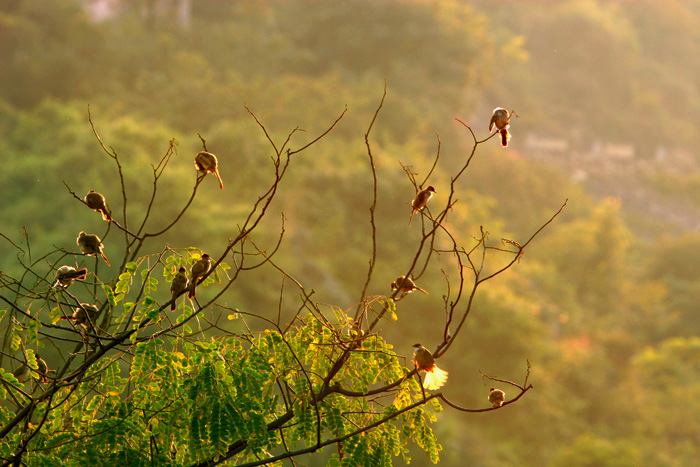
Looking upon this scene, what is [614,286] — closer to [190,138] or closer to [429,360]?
[190,138]

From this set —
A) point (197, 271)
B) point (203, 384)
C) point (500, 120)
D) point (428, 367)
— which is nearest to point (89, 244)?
point (197, 271)

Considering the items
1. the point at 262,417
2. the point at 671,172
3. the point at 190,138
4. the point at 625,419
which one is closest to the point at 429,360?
the point at 262,417

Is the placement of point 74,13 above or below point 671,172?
below

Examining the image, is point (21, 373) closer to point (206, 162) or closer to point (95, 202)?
point (95, 202)

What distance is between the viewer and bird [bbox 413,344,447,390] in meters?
0.95

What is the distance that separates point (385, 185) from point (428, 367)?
18.7 feet

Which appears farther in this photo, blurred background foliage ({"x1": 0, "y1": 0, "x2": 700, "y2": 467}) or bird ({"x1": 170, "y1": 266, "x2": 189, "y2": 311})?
blurred background foliage ({"x1": 0, "y1": 0, "x2": 700, "y2": 467})

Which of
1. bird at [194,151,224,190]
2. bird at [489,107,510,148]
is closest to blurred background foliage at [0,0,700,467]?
bird at [194,151,224,190]

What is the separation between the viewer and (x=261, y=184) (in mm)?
6109

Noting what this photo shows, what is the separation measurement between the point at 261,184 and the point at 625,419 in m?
3.93

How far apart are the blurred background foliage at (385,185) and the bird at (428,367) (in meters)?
3.84

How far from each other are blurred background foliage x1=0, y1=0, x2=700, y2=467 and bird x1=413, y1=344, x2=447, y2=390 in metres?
3.84

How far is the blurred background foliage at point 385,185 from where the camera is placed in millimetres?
5504

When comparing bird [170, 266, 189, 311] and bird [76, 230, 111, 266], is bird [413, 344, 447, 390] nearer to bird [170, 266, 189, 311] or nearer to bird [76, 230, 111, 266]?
bird [170, 266, 189, 311]
